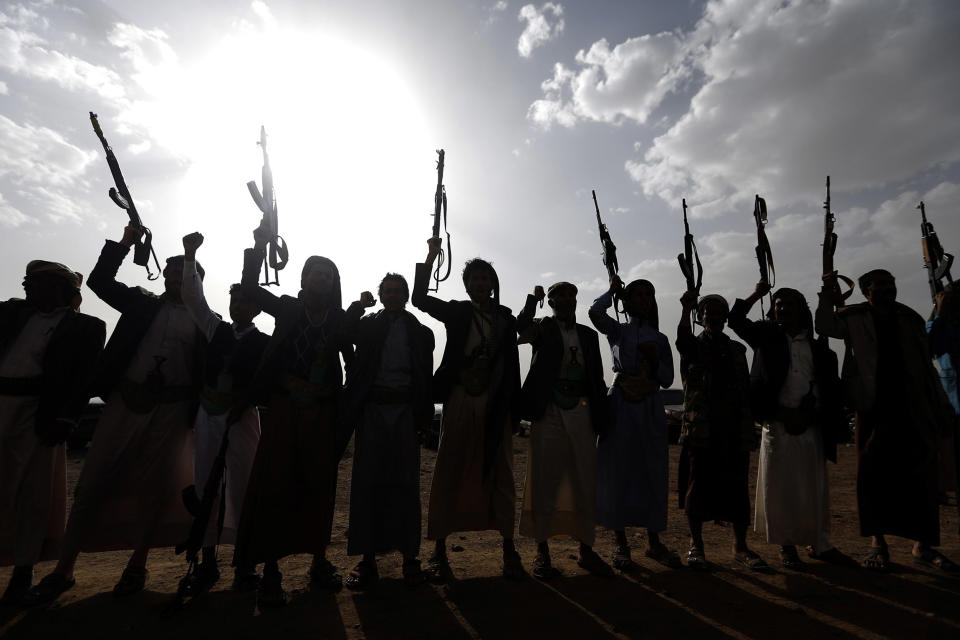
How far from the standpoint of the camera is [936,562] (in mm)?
4301

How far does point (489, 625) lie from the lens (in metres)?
3.10

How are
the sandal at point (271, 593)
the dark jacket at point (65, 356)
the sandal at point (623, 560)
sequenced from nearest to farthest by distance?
the sandal at point (271, 593)
the dark jacket at point (65, 356)
the sandal at point (623, 560)

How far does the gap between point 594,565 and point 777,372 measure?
8.14 ft

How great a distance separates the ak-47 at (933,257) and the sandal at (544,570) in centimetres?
604

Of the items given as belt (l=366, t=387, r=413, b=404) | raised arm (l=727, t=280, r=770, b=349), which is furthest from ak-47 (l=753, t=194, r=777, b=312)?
belt (l=366, t=387, r=413, b=404)

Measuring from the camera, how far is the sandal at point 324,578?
367 cm

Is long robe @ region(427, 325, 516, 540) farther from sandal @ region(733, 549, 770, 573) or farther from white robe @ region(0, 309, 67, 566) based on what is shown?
white robe @ region(0, 309, 67, 566)

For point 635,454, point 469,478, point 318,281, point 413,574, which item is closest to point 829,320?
point 635,454

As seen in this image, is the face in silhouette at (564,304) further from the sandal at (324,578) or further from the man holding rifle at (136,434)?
the man holding rifle at (136,434)

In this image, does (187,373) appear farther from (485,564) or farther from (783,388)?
(783,388)

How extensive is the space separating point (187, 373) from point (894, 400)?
6290 millimetres

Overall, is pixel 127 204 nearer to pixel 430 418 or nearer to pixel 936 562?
pixel 430 418

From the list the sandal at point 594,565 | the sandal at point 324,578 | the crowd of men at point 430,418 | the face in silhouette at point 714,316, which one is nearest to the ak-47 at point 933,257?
the crowd of men at point 430,418

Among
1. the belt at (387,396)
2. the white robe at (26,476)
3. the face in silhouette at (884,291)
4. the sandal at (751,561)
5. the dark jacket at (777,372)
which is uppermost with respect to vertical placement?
the face in silhouette at (884,291)
